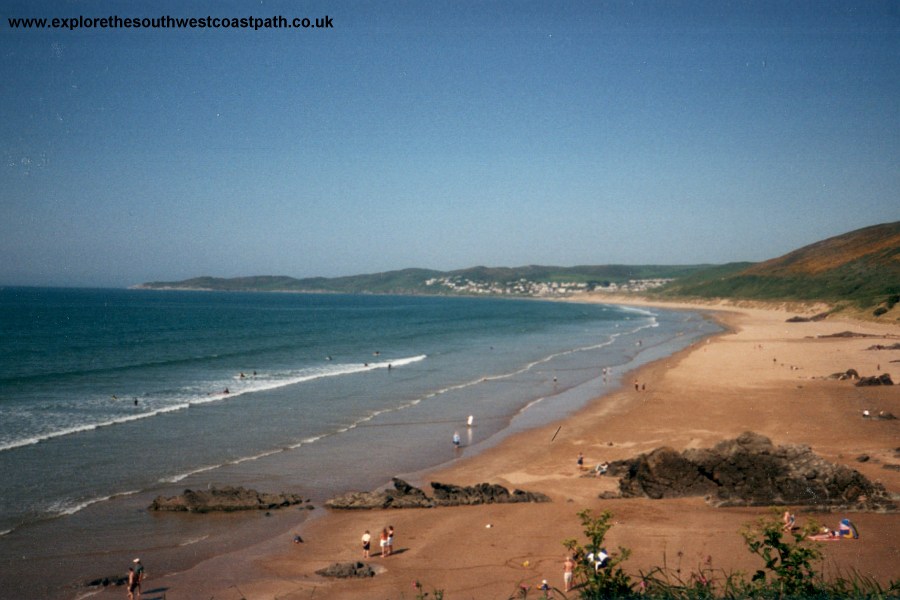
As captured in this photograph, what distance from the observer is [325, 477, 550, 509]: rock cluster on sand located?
1809 cm

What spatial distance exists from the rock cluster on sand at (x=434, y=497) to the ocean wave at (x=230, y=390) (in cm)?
1417

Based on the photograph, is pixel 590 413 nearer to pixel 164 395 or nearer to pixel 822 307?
pixel 164 395

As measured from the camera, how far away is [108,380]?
127 ft

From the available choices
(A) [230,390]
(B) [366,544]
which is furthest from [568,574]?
(A) [230,390]

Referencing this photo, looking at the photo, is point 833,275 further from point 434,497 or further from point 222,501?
point 222,501

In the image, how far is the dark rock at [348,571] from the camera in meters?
13.6

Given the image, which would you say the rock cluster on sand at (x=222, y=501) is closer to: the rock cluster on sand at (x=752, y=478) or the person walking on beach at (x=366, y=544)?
the person walking on beach at (x=366, y=544)

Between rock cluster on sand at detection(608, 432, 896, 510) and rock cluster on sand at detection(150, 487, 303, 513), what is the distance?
10384mm

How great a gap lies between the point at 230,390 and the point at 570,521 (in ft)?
84.8

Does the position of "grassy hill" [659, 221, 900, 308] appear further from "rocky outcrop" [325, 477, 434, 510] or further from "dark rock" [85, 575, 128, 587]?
"dark rock" [85, 575, 128, 587]

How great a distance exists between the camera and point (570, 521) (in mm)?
16438

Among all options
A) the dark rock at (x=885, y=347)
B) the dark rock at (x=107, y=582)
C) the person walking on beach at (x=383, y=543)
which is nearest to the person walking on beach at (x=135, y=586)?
the dark rock at (x=107, y=582)

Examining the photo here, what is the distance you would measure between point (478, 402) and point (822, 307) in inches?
2988

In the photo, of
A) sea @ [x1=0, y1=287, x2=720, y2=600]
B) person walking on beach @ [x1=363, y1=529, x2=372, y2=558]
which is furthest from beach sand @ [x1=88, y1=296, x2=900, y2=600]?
sea @ [x1=0, y1=287, x2=720, y2=600]
